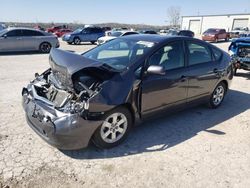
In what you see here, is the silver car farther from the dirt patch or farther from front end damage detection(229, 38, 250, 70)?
the dirt patch

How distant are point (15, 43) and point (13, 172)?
517 inches

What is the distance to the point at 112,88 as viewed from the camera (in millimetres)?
3508

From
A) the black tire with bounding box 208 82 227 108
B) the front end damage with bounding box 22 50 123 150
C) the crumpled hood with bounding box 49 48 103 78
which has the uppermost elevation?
the crumpled hood with bounding box 49 48 103 78

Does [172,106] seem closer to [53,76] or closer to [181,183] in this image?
[181,183]

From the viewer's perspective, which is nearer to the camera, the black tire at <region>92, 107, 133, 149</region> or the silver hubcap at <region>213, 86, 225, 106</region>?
the black tire at <region>92, 107, 133, 149</region>

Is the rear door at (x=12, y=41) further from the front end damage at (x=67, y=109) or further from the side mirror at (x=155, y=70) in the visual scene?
the side mirror at (x=155, y=70)

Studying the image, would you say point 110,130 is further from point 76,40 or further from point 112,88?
point 76,40

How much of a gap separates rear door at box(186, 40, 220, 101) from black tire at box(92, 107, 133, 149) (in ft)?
5.16

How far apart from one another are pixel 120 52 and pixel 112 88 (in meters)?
1.25

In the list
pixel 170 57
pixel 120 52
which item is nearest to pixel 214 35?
pixel 170 57

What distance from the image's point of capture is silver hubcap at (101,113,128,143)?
358 cm

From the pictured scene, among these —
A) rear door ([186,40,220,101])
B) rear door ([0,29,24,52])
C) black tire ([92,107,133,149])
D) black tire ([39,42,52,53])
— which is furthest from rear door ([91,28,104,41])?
black tire ([92,107,133,149])

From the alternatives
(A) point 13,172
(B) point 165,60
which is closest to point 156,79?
(B) point 165,60

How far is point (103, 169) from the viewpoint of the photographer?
3271 mm
